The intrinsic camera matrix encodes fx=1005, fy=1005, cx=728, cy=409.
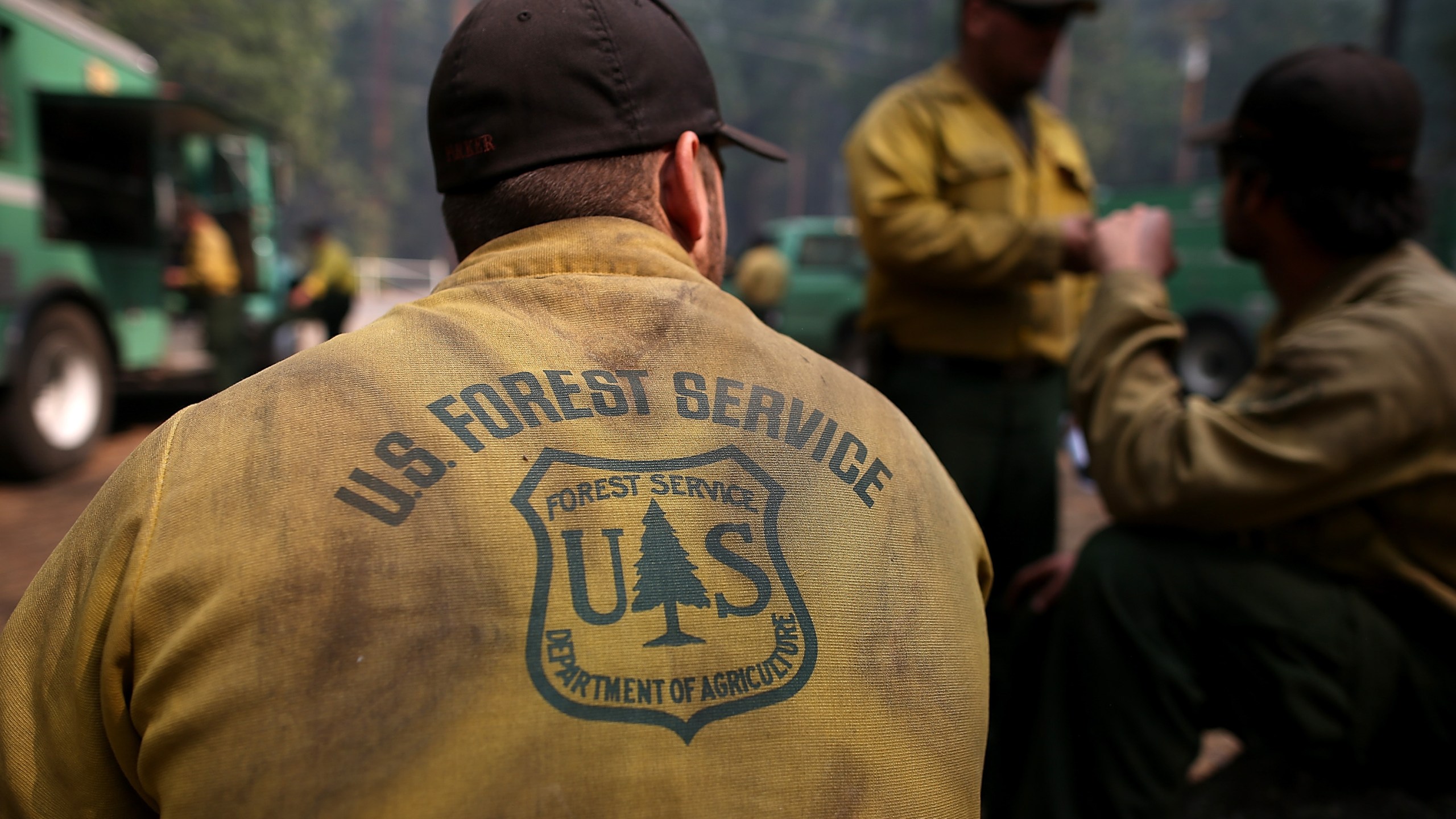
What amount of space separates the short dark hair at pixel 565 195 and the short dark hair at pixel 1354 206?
5.41ft

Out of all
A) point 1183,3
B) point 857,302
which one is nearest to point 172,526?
point 857,302

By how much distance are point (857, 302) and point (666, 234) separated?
11.4 m

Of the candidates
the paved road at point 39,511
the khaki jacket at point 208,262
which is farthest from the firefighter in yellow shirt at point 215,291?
the paved road at point 39,511

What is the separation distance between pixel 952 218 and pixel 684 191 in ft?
5.28

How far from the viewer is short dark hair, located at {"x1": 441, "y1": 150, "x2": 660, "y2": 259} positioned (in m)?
1.22

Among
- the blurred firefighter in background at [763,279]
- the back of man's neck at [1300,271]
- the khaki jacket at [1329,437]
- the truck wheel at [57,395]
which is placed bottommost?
the blurred firefighter in background at [763,279]

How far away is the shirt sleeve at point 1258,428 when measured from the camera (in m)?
1.87

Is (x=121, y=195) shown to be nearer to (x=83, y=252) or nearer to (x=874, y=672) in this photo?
(x=83, y=252)

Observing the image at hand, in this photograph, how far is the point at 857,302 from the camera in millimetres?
12484

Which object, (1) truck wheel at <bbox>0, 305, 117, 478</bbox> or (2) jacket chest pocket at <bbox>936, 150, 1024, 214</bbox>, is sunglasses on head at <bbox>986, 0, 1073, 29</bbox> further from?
(1) truck wheel at <bbox>0, 305, 117, 478</bbox>

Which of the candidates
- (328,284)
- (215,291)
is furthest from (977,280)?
(328,284)

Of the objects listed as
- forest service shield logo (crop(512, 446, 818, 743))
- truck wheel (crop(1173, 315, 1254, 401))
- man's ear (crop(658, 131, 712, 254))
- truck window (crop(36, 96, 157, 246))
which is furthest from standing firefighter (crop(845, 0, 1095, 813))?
truck wheel (crop(1173, 315, 1254, 401))

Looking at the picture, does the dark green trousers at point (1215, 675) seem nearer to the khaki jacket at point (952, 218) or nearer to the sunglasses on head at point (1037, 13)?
the khaki jacket at point (952, 218)

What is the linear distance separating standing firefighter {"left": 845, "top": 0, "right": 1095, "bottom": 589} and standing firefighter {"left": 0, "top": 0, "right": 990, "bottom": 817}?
5.47 ft
